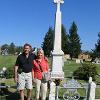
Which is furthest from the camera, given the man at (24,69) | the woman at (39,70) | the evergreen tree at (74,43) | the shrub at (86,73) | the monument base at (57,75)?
the evergreen tree at (74,43)

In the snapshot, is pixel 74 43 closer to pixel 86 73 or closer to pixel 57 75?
pixel 86 73

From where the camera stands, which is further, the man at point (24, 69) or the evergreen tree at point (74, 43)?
the evergreen tree at point (74, 43)

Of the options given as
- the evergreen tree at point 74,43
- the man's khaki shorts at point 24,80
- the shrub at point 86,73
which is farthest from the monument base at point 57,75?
the evergreen tree at point 74,43

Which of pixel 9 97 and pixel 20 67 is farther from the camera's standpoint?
pixel 9 97

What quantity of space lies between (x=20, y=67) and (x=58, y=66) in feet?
30.1

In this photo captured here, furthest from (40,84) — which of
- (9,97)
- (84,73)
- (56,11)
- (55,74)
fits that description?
(84,73)

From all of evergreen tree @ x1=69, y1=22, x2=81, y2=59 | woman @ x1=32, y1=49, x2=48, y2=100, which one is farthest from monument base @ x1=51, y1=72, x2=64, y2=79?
evergreen tree @ x1=69, y1=22, x2=81, y2=59

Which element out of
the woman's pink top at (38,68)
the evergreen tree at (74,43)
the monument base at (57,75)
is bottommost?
the monument base at (57,75)

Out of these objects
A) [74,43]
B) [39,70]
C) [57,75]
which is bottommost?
[57,75]

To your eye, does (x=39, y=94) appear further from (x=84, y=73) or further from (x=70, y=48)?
(x=70, y=48)

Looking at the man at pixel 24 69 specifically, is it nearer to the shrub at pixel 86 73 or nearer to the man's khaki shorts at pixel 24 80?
the man's khaki shorts at pixel 24 80

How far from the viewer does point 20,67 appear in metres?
11.1

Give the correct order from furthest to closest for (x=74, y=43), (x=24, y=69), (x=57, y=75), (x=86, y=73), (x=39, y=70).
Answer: (x=74, y=43) < (x=86, y=73) < (x=57, y=75) < (x=39, y=70) < (x=24, y=69)

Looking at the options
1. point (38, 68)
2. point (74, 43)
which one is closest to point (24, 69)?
point (38, 68)
